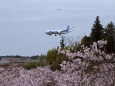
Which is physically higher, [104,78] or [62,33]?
[62,33]

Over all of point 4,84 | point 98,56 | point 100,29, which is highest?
point 100,29

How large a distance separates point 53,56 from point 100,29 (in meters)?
17.1

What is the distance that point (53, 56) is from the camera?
23125mm

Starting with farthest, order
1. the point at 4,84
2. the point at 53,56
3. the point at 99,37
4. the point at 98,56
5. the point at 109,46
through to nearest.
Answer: the point at 99,37 < the point at 109,46 < the point at 53,56 < the point at 98,56 < the point at 4,84

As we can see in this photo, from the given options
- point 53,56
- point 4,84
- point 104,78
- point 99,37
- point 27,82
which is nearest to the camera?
point 27,82

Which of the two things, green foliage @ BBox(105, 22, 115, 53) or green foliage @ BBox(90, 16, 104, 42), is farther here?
green foliage @ BBox(90, 16, 104, 42)

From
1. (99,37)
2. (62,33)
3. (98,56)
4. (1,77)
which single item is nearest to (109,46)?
(99,37)

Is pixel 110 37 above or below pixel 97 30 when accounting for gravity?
below

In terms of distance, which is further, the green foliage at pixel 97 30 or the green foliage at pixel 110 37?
the green foliage at pixel 97 30

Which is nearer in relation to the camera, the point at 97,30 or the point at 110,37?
the point at 110,37

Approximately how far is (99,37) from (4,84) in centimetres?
2999

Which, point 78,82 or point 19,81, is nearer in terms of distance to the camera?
point 78,82

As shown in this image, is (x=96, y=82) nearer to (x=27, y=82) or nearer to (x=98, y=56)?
(x=27, y=82)

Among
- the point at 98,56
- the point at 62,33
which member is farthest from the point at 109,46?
the point at 98,56
